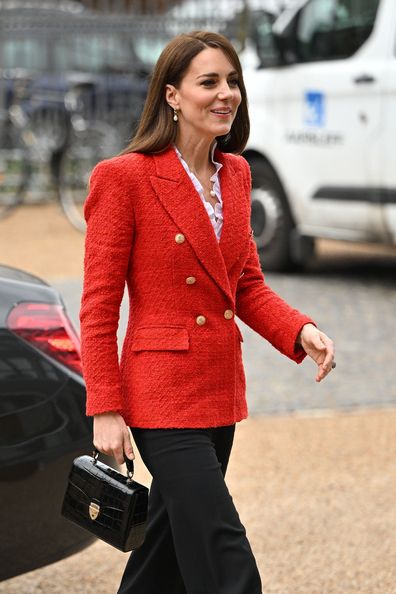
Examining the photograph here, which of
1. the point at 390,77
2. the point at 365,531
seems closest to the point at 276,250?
the point at 390,77

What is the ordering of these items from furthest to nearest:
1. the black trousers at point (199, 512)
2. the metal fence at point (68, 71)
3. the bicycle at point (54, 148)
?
the metal fence at point (68, 71) < the bicycle at point (54, 148) < the black trousers at point (199, 512)

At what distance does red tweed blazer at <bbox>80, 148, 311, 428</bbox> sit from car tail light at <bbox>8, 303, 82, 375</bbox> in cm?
69

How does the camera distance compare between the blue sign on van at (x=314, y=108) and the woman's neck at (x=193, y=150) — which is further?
the blue sign on van at (x=314, y=108)

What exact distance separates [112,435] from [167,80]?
767 millimetres

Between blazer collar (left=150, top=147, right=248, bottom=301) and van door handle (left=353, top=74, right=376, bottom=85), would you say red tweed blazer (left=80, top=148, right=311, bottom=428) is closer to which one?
blazer collar (left=150, top=147, right=248, bottom=301)

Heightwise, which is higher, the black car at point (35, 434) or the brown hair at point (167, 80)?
the brown hair at point (167, 80)

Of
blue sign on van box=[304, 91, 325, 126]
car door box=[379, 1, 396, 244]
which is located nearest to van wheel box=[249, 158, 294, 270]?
blue sign on van box=[304, 91, 325, 126]

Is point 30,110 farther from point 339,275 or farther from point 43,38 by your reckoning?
point 339,275

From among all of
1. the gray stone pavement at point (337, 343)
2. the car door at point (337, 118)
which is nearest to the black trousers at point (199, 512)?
the gray stone pavement at point (337, 343)

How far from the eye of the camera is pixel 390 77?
8.85 meters

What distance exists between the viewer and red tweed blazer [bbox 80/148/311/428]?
9.68ft

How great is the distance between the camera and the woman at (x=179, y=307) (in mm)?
2924

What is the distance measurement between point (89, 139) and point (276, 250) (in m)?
3.79

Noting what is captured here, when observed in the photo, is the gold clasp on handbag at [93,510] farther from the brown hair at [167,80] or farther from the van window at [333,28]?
the van window at [333,28]
